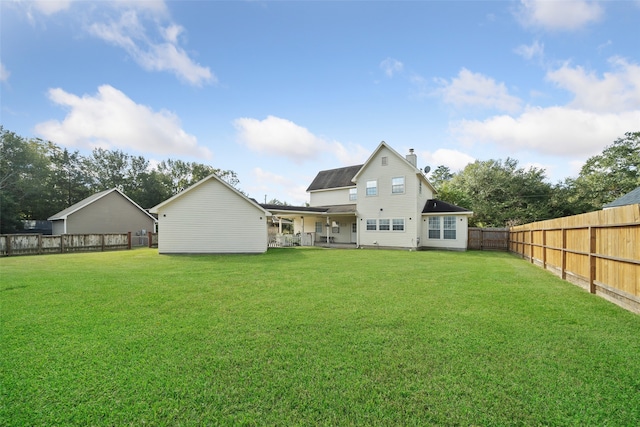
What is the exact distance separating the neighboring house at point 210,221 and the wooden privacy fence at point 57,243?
715 centimetres

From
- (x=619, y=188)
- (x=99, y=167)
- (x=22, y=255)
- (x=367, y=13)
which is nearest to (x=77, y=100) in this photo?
(x=22, y=255)

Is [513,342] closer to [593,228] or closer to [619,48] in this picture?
[593,228]

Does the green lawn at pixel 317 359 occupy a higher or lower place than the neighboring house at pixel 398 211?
lower

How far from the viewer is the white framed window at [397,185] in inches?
792

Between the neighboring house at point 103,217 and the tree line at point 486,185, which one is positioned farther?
the tree line at point 486,185

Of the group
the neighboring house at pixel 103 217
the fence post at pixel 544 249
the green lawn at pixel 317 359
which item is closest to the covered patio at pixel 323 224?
the fence post at pixel 544 249

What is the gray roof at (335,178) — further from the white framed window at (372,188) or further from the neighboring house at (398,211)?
the neighboring house at (398,211)

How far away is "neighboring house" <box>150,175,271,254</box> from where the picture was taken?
16.5 m

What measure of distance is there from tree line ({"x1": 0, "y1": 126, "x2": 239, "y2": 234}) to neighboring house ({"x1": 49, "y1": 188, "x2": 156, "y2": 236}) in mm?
6882

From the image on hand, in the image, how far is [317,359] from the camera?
3.36 metres

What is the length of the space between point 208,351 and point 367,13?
540 inches

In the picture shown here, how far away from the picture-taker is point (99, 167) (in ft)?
134

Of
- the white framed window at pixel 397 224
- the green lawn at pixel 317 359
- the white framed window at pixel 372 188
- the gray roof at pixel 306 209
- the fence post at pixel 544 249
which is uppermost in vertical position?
the white framed window at pixel 372 188

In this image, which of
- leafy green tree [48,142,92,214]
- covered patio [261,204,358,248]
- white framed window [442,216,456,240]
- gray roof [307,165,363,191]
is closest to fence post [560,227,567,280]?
white framed window [442,216,456,240]
